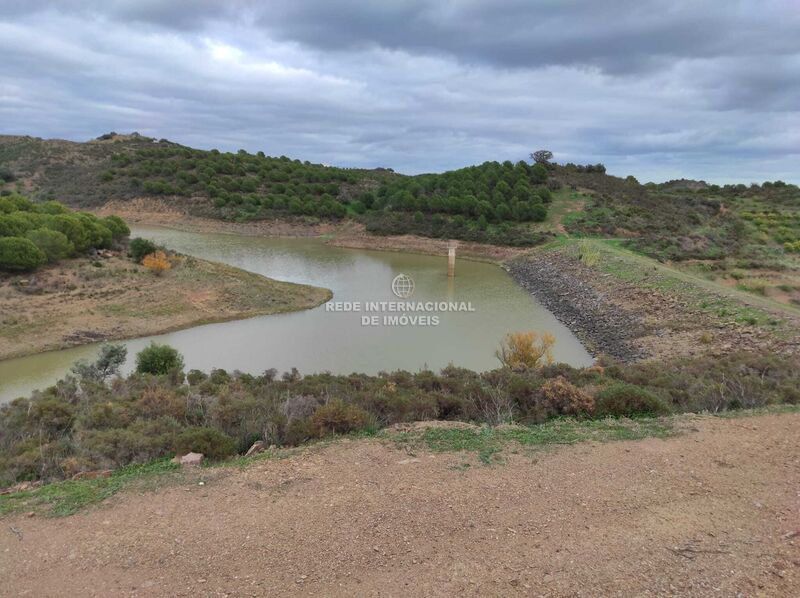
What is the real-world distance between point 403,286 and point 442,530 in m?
22.7

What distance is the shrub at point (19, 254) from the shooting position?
20000mm

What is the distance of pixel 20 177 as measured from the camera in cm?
5962

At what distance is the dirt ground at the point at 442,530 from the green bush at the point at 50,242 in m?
20.4

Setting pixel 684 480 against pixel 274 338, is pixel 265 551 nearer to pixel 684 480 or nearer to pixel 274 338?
pixel 684 480

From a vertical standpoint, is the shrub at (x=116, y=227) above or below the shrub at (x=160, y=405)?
above

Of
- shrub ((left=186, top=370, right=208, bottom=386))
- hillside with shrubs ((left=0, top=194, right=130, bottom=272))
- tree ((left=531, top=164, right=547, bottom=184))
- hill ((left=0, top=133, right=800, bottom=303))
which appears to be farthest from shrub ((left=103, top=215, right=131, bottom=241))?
tree ((left=531, top=164, right=547, bottom=184))

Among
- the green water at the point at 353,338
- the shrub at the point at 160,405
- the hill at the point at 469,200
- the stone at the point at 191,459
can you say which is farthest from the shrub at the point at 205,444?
the hill at the point at 469,200

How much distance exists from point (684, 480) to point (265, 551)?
172 inches

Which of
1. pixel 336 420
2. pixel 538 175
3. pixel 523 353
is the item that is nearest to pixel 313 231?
pixel 538 175

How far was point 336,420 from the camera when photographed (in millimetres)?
7176

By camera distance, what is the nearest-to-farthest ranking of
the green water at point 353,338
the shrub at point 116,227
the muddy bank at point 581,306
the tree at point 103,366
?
the tree at point 103,366 < the green water at point 353,338 < the muddy bank at point 581,306 < the shrub at point 116,227

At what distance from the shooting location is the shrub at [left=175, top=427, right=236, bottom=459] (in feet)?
21.3

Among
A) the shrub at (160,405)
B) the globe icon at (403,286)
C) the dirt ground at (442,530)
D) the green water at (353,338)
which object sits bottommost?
the green water at (353,338)

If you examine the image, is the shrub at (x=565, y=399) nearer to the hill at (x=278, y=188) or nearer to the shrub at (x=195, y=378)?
the shrub at (x=195, y=378)
